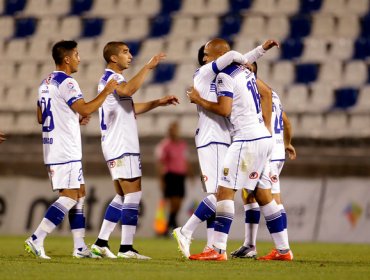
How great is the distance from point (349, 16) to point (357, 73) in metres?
1.52

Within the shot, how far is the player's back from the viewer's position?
9.21 meters

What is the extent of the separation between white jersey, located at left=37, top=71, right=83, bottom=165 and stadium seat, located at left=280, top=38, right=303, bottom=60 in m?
9.48

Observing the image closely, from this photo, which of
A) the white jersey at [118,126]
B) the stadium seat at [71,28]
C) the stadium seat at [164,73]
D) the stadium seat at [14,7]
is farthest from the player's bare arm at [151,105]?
the stadium seat at [14,7]

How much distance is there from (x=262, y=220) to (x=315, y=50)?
4462 mm

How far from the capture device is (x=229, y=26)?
A: 18.9 meters

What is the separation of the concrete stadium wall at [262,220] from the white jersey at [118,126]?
5944 mm

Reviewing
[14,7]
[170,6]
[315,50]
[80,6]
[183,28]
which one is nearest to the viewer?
[315,50]

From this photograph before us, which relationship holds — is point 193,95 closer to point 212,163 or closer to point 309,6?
point 212,163

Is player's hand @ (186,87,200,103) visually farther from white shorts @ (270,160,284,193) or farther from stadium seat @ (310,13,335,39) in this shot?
stadium seat @ (310,13,335,39)

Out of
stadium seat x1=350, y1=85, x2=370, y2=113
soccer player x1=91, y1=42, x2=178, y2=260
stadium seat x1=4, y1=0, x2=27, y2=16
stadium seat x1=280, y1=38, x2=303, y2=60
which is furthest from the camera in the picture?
stadium seat x1=4, y1=0, x2=27, y2=16

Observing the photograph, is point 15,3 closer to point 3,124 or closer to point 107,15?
point 107,15

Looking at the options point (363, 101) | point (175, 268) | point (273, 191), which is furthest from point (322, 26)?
point (175, 268)

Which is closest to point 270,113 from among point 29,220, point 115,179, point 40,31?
point 115,179

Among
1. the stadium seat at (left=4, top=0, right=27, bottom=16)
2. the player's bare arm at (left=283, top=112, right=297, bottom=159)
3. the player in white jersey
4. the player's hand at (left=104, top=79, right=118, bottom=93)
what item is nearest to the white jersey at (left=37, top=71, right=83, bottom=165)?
the player in white jersey
